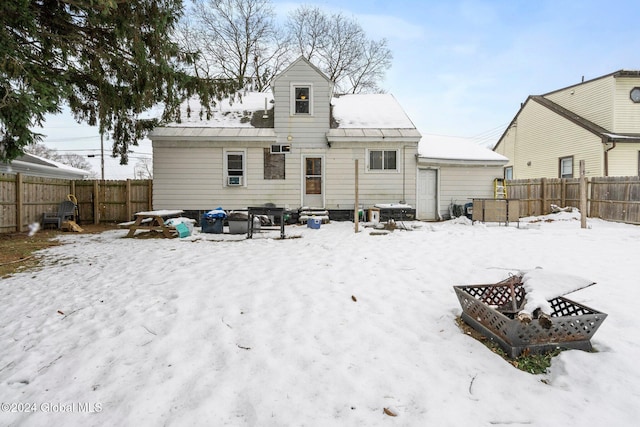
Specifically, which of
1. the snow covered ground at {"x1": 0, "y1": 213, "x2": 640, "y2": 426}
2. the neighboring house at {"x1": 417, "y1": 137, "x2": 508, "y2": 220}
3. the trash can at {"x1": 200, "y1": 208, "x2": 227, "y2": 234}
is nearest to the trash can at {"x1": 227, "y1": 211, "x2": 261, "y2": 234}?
the trash can at {"x1": 200, "y1": 208, "x2": 227, "y2": 234}

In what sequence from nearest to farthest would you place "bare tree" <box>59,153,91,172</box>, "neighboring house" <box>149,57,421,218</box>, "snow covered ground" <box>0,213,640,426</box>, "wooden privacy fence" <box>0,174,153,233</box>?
1. "snow covered ground" <box>0,213,640,426</box>
2. "wooden privacy fence" <box>0,174,153,233</box>
3. "neighboring house" <box>149,57,421,218</box>
4. "bare tree" <box>59,153,91,172</box>

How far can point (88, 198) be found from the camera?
12.6 m

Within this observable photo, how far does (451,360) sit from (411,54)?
67.0 feet

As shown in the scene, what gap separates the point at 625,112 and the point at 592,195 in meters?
6.82

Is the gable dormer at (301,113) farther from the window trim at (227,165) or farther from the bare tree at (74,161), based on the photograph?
the bare tree at (74,161)

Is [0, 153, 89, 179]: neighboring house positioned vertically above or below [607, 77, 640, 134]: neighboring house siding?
below

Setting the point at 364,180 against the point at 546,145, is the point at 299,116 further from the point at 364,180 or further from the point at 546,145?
the point at 546,145

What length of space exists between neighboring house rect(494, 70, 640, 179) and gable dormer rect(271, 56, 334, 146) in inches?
544

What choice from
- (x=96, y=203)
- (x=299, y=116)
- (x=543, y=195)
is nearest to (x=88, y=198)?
(x=96, y=203)

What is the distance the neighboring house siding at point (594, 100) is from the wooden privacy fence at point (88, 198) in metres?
22.2

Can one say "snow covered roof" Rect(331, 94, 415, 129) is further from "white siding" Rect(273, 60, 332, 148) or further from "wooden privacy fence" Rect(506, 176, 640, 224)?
"wooden privacy fence" Rect(506, 176, 640, 224)

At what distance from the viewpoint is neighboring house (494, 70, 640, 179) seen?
15.0 metres

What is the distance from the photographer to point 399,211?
11023 millimetres

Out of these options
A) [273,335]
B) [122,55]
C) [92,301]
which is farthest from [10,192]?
[273,335]
